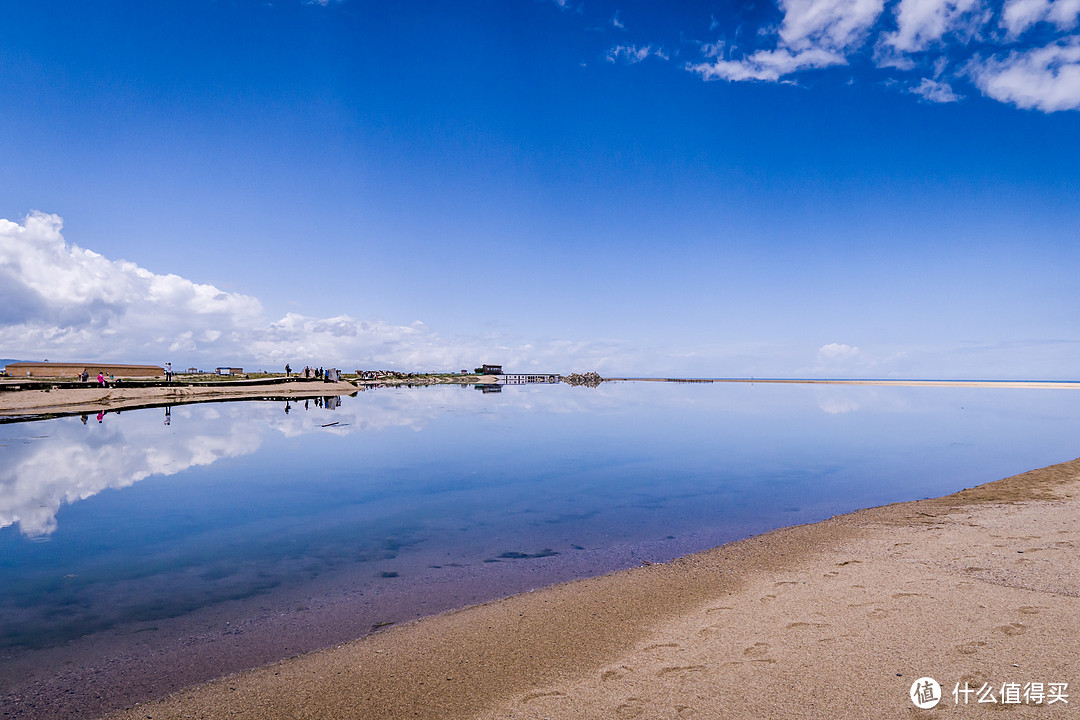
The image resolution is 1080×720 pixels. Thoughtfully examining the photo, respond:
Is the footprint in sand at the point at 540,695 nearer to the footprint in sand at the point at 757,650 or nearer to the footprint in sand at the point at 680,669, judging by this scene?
the footprint in sand at the point at 680,669

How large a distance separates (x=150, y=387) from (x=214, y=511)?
179 feet

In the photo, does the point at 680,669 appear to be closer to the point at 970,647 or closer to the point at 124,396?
the point at 970,647

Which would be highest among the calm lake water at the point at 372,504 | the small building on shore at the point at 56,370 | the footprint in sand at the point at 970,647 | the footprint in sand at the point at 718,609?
the small building on shore at the point at 56,370

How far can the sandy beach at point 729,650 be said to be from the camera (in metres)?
5.05

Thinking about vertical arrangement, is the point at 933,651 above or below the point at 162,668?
above

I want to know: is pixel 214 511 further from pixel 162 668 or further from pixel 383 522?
pixel 162 668

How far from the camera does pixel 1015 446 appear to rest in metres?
27.1

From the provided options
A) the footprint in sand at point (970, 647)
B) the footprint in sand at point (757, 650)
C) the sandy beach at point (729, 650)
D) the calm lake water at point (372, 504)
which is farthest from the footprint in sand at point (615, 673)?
the footprint in sand at point (970, 647)

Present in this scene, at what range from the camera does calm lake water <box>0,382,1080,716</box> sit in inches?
336

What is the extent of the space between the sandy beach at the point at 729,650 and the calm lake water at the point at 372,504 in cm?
104

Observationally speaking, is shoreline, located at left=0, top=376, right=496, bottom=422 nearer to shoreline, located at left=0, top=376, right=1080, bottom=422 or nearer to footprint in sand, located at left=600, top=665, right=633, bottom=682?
shoreline, located at left=0, top=376, right=1080, bottom=422

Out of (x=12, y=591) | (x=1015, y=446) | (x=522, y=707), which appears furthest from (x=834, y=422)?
(x=12, y=591)

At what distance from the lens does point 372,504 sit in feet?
48.0

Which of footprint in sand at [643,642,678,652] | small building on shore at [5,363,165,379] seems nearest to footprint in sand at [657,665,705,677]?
footprint in sand at [643,642,678,652]
